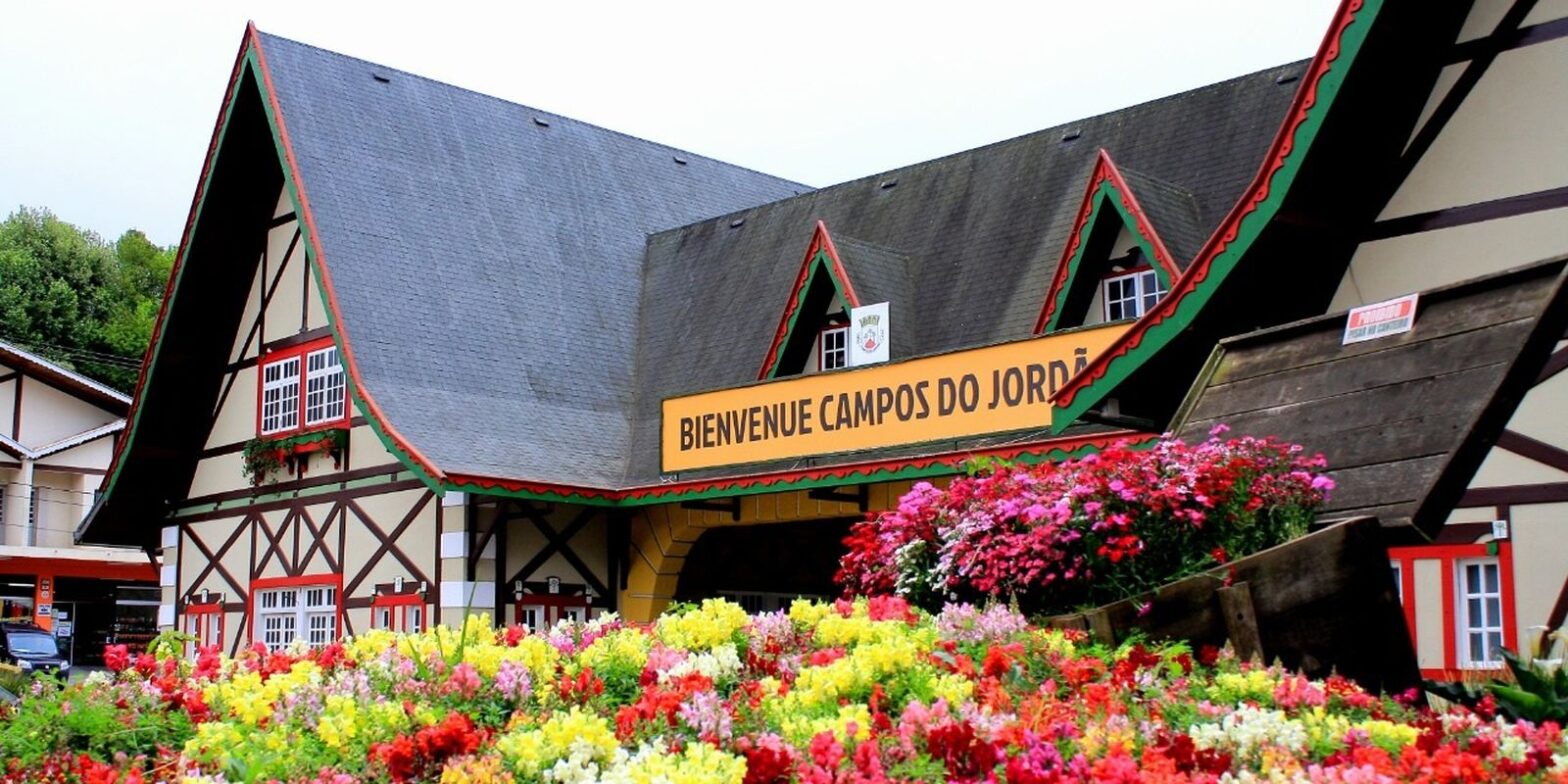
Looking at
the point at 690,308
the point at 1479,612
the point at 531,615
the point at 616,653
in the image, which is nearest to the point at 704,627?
the point at 616,653

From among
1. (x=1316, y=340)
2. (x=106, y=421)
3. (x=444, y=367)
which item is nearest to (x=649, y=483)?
(x=444, y=367)

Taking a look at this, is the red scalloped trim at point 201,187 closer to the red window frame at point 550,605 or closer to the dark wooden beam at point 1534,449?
the red window frame at point 550,605

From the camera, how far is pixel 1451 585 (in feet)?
39.6

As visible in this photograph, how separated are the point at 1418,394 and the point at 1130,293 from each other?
353 inches

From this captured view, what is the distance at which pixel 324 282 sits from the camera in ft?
67.3

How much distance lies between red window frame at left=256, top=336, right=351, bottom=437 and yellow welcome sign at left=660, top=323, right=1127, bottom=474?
5.02 metres

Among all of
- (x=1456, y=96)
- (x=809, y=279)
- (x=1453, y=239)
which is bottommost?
(x=1453, y=239)

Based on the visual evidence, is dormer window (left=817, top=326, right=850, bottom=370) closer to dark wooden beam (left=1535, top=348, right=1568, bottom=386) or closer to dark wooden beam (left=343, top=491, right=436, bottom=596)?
dark wooden beam (left=343, top=491, right=436, bottom=596)

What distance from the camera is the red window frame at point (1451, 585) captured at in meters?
11.5

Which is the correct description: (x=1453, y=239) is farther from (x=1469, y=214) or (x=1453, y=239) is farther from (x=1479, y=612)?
(x=1479, y=612)

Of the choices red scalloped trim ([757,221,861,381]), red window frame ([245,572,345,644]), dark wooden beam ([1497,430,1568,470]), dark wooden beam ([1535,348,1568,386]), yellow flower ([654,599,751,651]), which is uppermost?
red scalloped trim ([757,221,861,381])

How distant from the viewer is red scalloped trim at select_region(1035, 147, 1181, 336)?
15.9 m

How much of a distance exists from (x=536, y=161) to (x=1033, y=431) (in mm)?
11921

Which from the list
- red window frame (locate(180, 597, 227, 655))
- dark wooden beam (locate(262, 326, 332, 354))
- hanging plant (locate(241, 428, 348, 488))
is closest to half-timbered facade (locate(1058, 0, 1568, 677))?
hanging plant (locate(241, 428, 348, 488))
